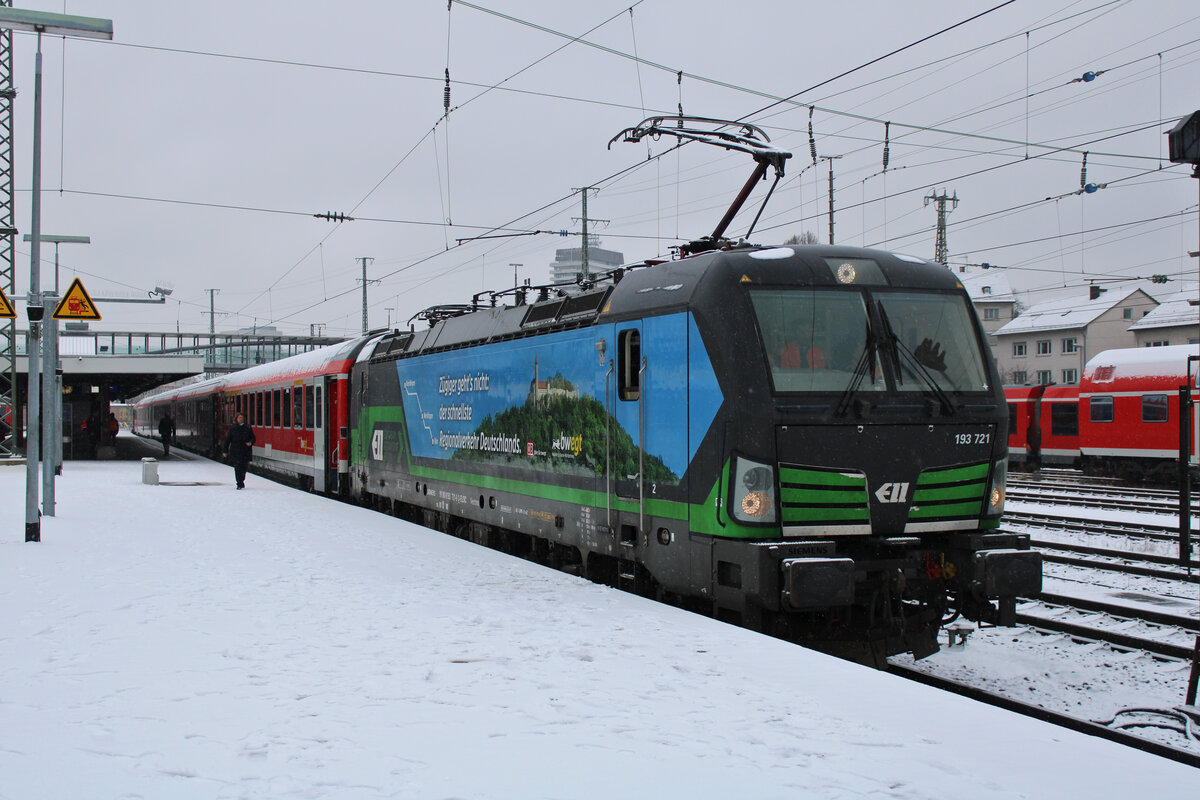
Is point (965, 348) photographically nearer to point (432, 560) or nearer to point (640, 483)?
point (640, 483)

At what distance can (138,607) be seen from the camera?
300 inches

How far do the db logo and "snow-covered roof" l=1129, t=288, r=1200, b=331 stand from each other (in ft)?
171

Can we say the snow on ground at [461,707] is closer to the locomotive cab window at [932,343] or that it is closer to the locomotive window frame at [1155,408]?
the locomotive cab window at [932,343]

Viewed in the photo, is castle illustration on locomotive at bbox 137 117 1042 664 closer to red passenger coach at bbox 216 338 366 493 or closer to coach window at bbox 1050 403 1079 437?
red passenger coach at bbox 216 338 366 493

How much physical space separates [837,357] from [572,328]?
297 centimetres

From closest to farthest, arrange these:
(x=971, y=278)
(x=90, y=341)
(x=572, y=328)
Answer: (x=572, y=328) < (x=90, y=341) < (x=971, y=278)

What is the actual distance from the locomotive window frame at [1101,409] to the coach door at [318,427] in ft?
62.6

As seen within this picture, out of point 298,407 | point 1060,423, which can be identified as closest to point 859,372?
point 298,407

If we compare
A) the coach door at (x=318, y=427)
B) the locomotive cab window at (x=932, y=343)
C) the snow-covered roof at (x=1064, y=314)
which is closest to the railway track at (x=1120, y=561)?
the locomotive cab window at (x=932, y=343)

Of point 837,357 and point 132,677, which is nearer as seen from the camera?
point 132,677

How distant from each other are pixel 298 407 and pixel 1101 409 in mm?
19751

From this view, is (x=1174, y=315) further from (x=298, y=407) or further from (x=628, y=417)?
(x=628, y=417)

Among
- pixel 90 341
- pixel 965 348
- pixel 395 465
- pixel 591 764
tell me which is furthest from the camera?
pixel 90 341

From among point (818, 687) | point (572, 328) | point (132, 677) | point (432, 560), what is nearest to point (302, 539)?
point (432, 560)
